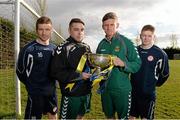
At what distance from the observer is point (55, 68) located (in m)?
4.96

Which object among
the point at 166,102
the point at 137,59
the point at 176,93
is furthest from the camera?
the point at 176,93

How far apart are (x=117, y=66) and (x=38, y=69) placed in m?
1.14

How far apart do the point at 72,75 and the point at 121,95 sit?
77 centimetres

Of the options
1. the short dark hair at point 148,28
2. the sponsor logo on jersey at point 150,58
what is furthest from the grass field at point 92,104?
the short dark hair at point 148,28

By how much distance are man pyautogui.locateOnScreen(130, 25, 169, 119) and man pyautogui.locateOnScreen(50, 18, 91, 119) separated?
3.65 ft

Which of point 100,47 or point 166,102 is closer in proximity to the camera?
point 100,47

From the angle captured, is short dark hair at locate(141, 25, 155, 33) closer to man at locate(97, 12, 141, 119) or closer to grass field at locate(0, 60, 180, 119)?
man at locate(97, 12, 141, 119)

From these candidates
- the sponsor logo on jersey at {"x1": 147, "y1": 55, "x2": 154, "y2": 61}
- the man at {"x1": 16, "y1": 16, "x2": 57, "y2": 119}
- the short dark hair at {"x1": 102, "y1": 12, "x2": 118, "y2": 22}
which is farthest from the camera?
the sponsor logo on jersey at {"x1": 147, "y1": 55, "x2": 154, "y2": 61}

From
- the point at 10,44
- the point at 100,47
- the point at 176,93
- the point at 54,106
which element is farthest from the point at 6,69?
the point at 176,93

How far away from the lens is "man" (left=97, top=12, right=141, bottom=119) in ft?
16.9

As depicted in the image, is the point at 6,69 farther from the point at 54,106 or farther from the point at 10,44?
the point at 54,106

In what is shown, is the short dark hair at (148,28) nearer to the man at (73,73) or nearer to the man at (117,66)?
the man at (117,66)

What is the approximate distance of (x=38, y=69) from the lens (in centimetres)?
539

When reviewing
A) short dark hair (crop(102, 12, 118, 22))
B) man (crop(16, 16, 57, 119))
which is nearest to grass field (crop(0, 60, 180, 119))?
man (crop(16, 16, 57, 119))
